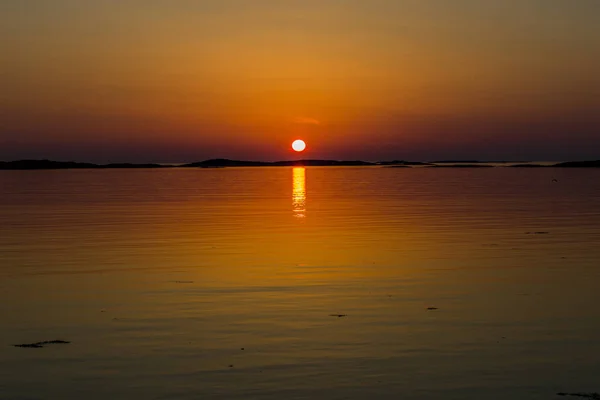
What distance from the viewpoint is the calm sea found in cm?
1208

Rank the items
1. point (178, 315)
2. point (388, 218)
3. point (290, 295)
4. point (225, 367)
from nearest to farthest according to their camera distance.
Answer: point (225, 367) → point (178, 315) → point (290, 295) → point (388, 218)

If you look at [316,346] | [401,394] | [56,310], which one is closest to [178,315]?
[56,310]

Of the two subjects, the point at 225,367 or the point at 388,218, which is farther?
the point at 388,218

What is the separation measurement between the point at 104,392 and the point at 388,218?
33337 millimetres

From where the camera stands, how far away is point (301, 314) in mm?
16844

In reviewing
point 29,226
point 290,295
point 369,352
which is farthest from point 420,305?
point 29,226

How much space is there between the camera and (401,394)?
450 inches

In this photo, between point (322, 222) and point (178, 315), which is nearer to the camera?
point (178, 315)

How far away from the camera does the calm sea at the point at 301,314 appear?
12.1 m

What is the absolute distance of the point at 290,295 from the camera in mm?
19156

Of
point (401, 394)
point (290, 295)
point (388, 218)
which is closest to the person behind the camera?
point (401, 394)

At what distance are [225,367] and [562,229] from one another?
26.8 m

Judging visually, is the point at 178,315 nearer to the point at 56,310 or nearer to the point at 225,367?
the point at 56,310

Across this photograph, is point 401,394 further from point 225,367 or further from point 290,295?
point 290,295
